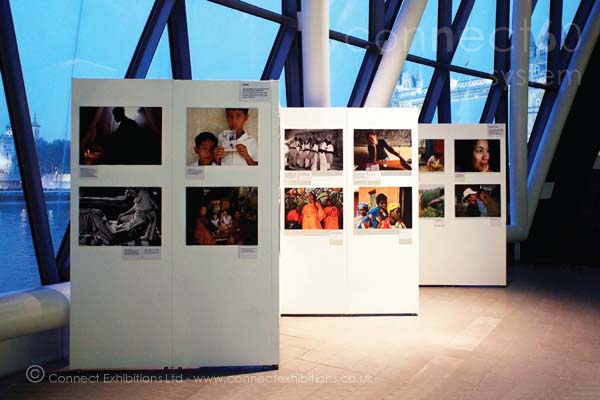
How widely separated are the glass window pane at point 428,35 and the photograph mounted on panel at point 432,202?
3.43 m

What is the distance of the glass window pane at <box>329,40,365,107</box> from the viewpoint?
1006cm

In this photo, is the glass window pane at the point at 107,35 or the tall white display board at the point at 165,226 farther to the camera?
the glass window pane at the point at 107,35

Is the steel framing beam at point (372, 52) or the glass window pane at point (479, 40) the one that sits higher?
the glass window pane at point (479, 40)

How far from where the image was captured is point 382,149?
298 inches

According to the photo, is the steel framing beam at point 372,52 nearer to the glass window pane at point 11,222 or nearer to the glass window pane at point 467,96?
the glass window pane at point 467,96

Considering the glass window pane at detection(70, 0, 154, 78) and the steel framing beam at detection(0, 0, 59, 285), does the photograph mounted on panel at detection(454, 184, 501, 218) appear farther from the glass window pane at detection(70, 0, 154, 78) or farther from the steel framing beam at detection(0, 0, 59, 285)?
the steel framing beam at detection(0, 0, 59, 285)

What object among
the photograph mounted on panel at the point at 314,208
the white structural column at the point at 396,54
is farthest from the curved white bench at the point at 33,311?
the white structural column at the point at 396,54

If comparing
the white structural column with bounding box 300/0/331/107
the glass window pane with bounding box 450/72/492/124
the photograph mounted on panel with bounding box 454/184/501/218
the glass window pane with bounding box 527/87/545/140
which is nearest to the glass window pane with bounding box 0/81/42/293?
the white structural column with bounding box 300/0/331/107

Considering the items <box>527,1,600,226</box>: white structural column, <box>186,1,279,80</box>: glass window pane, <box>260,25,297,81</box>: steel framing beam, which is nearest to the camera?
<box>186,1,279,80</box>: glass window pane

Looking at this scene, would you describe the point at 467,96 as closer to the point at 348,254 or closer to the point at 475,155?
the point at 475,155

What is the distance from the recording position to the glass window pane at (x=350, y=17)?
9.95 meters

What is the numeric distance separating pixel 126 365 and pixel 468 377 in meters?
3.19
